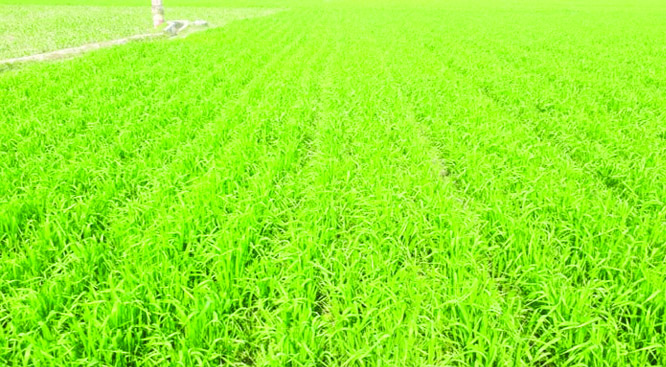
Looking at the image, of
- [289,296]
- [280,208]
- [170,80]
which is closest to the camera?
[289,296]

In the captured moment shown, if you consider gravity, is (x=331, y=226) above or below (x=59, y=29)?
above

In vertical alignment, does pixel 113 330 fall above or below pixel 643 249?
below

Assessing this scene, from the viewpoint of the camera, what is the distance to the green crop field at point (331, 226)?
2.70m

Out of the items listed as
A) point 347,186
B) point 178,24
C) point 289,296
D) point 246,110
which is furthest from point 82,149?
point 178,24

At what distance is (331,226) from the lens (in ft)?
13.1

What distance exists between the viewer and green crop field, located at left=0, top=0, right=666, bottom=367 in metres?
2.70

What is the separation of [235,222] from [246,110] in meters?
4.15

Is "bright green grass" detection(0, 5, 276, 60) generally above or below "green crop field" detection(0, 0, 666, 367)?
below

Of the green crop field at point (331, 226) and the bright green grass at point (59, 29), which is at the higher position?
the green crop field at point (331, 226)

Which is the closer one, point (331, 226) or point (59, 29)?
point (331, 226)

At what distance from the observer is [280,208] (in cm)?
445

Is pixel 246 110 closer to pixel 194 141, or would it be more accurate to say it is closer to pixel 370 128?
pixel 194 141

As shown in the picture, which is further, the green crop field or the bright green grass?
the bright green grass

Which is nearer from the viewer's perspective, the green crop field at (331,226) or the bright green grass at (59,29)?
the green crop field at (331,226)
